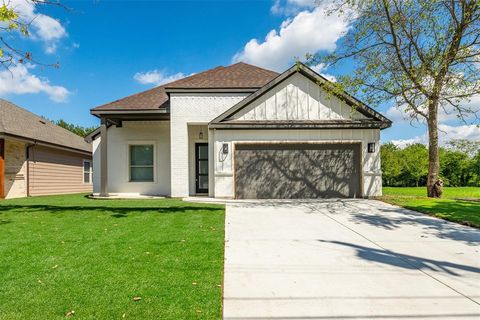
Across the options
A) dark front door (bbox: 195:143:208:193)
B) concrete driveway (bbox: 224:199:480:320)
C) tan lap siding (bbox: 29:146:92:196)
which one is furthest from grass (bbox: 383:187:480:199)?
tan lap siding (bbox: 29:146:92:196)

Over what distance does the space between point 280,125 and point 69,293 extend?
355 inches

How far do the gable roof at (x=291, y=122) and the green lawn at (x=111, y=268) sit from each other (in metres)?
5.22

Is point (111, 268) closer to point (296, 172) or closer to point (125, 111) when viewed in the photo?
point (296, 172)

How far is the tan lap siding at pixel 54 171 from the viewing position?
15.1m

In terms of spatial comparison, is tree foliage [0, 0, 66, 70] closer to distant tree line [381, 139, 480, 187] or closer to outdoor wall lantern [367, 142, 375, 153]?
outdoor wall lantern [367, 142, 375, 153]

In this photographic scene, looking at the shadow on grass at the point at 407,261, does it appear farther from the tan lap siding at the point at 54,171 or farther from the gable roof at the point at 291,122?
the tan lap siding at the point at 54,171

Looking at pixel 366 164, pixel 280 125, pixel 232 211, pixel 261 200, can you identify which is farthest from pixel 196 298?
pixel 366 164

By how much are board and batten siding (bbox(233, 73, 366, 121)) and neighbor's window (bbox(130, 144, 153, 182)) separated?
195 inches

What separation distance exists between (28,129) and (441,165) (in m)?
35.8

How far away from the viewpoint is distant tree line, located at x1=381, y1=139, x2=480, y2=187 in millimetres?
29516

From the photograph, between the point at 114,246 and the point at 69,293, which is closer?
the point at 69,293

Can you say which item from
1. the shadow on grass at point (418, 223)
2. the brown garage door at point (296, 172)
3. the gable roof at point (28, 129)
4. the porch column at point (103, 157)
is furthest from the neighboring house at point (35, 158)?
the shadow on grass at point (418, 223)

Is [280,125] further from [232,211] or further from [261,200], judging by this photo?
[232,211]

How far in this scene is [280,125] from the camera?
36.2ft
